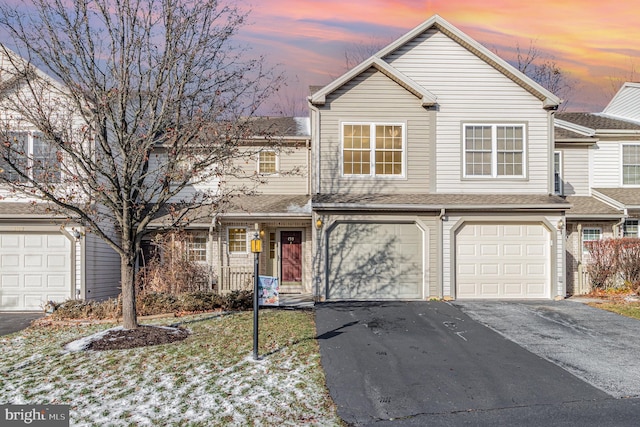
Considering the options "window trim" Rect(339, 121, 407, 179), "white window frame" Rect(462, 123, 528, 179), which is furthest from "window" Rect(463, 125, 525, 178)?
"window trim" Rect(339, 121, 407, 179)

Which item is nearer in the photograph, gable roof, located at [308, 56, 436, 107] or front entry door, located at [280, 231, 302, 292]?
gable roof, located at [308, 56, 436, 107]

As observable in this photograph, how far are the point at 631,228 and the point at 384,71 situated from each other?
412 inches

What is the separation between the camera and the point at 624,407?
7.24 meters

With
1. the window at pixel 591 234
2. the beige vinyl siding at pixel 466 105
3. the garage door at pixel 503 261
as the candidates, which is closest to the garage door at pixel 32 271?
the beige vinyl siding at pixel 466 105

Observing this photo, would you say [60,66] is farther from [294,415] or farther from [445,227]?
[445,227]

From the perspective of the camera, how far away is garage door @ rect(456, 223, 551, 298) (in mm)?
15547

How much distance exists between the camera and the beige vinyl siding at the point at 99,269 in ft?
53.5

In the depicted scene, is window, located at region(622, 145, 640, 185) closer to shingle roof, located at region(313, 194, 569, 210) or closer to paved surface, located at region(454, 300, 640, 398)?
shingle roof, located at region(313, 194, 569, 210)

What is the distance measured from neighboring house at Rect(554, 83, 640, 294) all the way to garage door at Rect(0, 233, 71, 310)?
15.9 metres

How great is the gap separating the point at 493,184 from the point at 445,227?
2014 mm

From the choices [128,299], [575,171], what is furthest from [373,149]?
[575,171]

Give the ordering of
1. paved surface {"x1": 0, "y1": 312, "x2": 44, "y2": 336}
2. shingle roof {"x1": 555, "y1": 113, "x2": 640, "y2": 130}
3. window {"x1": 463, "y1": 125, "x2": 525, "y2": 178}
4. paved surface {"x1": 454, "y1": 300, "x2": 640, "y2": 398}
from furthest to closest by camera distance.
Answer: shingle roof {"x1": 555, "y1": 113, "x2": 640, "y2": 130}
window {"x1": 463, "y1": 125, "x2": 525, "y2": 178}
paved surface {"x1": 0, "y1": 312, "x2": 44, "y2": 336}
paved surface {"x1": 454, "y1": 300, "x2": 640, "y2": 398}

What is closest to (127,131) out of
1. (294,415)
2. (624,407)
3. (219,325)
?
(219,325)

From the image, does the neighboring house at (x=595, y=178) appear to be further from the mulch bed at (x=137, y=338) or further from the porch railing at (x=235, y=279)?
the mulch bed at (x=137, y=338)
